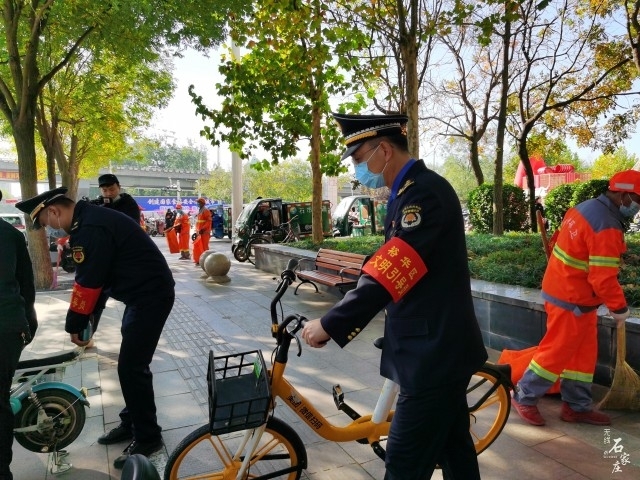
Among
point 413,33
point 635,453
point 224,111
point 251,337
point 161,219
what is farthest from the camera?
point 161,219

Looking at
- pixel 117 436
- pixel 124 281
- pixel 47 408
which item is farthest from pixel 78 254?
pixel 117 436

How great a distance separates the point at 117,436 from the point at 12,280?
1.52 m

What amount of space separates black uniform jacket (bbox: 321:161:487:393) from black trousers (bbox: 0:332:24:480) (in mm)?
1852

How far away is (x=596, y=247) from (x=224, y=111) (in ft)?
28.5

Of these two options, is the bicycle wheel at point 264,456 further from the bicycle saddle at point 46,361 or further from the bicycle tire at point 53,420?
the bicycle saddle at point 46,361

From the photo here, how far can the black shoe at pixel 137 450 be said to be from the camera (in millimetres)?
3186

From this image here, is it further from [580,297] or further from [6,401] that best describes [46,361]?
[580,297]

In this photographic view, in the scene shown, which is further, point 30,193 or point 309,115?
point 309,115

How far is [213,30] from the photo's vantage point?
28.2ft

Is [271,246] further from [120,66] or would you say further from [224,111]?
[120,66]

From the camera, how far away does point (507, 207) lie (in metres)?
15.7

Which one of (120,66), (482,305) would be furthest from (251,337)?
(120,66)

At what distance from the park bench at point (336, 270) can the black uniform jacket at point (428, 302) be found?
4.39 meters

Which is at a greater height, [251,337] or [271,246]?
[271,246]
